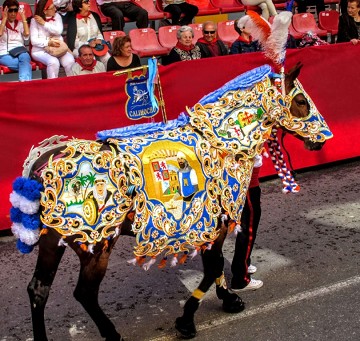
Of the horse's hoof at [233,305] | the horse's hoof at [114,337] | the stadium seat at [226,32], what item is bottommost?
the horse's hoof at [233,305]

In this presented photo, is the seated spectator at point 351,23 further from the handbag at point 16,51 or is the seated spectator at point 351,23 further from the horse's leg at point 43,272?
the horse's leg at point 43,272

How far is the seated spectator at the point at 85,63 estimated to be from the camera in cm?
867

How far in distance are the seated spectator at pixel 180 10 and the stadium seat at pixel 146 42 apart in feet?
2.65

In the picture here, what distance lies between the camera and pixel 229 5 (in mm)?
13586

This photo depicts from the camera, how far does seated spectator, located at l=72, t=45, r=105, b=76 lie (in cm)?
867

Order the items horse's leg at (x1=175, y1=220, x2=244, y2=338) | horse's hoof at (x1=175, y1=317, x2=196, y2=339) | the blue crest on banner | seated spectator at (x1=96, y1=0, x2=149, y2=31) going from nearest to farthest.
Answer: horse's leg at (x1=175, y1=220, x2=244, y2=338) → horse's hoof at (x1=175, y1=317, x2=196, y2=339) → the blue crest on banner → seated spectator at (x1=96, y1=0, x2=149, y2=31)

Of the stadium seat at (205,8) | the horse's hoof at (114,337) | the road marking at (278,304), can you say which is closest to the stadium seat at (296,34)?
the stadium seat at (205,8)

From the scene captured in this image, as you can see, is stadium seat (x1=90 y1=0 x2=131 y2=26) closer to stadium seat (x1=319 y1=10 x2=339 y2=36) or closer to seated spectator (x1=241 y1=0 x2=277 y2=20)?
seated spectator (x1=241 y1=0 x2=277 y2=20)

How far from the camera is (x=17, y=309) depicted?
5.57 m

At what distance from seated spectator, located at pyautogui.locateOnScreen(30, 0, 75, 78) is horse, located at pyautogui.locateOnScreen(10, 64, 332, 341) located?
525 cm

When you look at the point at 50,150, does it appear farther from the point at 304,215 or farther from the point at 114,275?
the point at 304,215

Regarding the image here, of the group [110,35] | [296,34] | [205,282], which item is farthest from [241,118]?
[296,34]

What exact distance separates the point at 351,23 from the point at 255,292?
583 cm

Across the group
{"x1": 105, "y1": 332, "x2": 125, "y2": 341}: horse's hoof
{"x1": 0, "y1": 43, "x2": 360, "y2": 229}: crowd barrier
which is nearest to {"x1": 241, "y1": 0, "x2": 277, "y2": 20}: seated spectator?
{"x1": 0, "y1": 43, "x2": 360, "y2": 229}: crowd barrier
